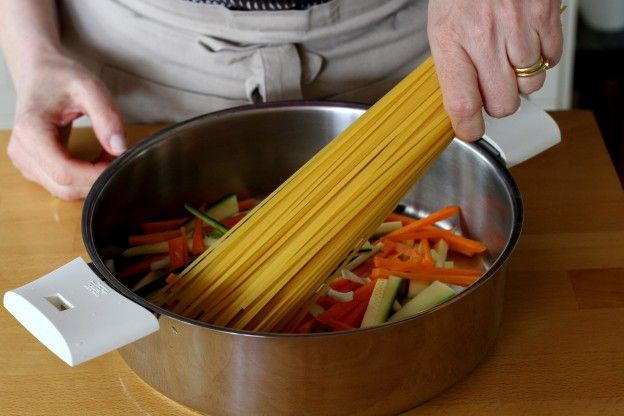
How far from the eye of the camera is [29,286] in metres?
0.75

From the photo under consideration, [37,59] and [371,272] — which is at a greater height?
[37,59]

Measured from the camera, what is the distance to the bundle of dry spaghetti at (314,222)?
854 mm

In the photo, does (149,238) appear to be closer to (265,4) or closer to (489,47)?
(265,4)

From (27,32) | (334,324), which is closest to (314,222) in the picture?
(334,324)

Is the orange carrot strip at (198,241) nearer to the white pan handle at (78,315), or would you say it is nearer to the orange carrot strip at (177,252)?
the orange carrot strip at (177,252)

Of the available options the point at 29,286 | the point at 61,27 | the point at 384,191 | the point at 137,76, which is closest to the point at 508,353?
the point at 384,191

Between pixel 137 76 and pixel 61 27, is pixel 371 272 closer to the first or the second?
pixel 137 76

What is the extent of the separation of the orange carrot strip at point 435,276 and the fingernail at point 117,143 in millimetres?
346

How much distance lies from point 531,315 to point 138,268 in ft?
1.37

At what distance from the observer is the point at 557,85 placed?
2090 mm

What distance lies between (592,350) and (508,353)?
0.08 metres

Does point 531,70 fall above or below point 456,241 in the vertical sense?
above

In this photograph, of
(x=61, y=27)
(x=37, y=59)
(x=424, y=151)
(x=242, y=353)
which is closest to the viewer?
(x=242, y=353)

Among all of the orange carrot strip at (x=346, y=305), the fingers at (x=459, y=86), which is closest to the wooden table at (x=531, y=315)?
the orange carrot strip at (x=346, y=305)
